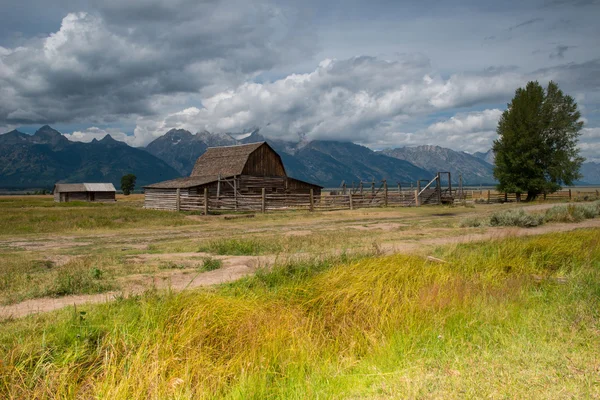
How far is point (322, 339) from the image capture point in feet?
18.4

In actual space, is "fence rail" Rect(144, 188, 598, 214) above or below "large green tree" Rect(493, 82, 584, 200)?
below

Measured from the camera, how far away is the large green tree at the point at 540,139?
137ft

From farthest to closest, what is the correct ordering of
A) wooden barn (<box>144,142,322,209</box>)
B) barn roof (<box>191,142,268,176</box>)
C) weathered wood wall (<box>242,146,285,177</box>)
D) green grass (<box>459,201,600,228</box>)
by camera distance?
weathered wood wall (<box>242,146,285,177</box>) < barn roof (<box>191,142,268,176</box>) < wooden barn (<box>144,142,322,209</box>) < green grass (<box>459,201,600,228</box>)

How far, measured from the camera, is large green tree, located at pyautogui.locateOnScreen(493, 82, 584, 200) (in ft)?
137

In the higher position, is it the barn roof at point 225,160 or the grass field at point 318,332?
the barn roof at point 225,160

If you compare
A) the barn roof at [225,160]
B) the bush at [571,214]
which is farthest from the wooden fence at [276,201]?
the bush at [571,214]

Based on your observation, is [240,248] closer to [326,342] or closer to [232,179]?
[326,342]

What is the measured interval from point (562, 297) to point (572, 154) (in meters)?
42.3

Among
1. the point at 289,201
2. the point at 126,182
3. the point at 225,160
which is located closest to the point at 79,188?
the point at 225,160

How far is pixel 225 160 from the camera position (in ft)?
148

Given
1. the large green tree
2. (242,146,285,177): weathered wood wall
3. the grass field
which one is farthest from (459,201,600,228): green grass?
(242,146,285,177): weathered wood wall

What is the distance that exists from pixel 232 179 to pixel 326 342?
117 ft

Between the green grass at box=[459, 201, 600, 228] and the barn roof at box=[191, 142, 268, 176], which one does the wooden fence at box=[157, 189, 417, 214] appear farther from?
the green grass at box=[459, 201, 600, 228]

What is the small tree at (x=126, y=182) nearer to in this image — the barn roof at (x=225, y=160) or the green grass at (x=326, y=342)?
the barn roof at (x=225, y=160)
